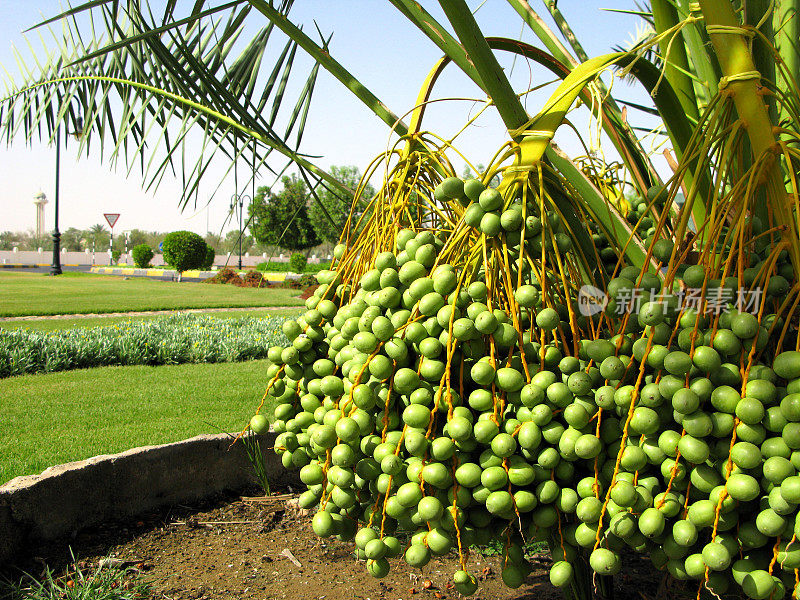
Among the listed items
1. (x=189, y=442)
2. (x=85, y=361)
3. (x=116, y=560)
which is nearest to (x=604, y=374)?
(x=116, y=560)

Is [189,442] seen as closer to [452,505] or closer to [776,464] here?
[452,505]

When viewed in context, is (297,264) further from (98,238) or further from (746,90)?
(98,238)

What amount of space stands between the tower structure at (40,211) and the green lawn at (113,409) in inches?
2462

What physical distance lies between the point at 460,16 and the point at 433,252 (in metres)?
0.38

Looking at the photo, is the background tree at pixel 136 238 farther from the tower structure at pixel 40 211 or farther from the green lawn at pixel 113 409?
the green lawn at pixel 113 409

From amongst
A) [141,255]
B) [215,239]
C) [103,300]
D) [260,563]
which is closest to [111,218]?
[141,255]

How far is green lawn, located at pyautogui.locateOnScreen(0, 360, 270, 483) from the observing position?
11.6 feet

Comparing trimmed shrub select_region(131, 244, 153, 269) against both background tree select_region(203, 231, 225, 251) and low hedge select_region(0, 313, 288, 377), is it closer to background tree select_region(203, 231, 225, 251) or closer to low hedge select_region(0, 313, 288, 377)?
background tree select_region(203, 231, 225, 251)

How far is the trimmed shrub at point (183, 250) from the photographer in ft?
87.6

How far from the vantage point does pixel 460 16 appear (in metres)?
0.98

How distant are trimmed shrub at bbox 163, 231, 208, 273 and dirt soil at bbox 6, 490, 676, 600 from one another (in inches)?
1017

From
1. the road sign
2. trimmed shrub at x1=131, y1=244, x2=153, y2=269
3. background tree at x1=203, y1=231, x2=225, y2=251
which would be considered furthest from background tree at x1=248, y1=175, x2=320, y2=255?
trimmed shrub at x1=131, y1=244, x2=153, y2=269

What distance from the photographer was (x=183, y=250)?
26.8m

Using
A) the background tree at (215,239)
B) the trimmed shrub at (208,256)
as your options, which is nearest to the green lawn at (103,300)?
the background tree at (215,239)
